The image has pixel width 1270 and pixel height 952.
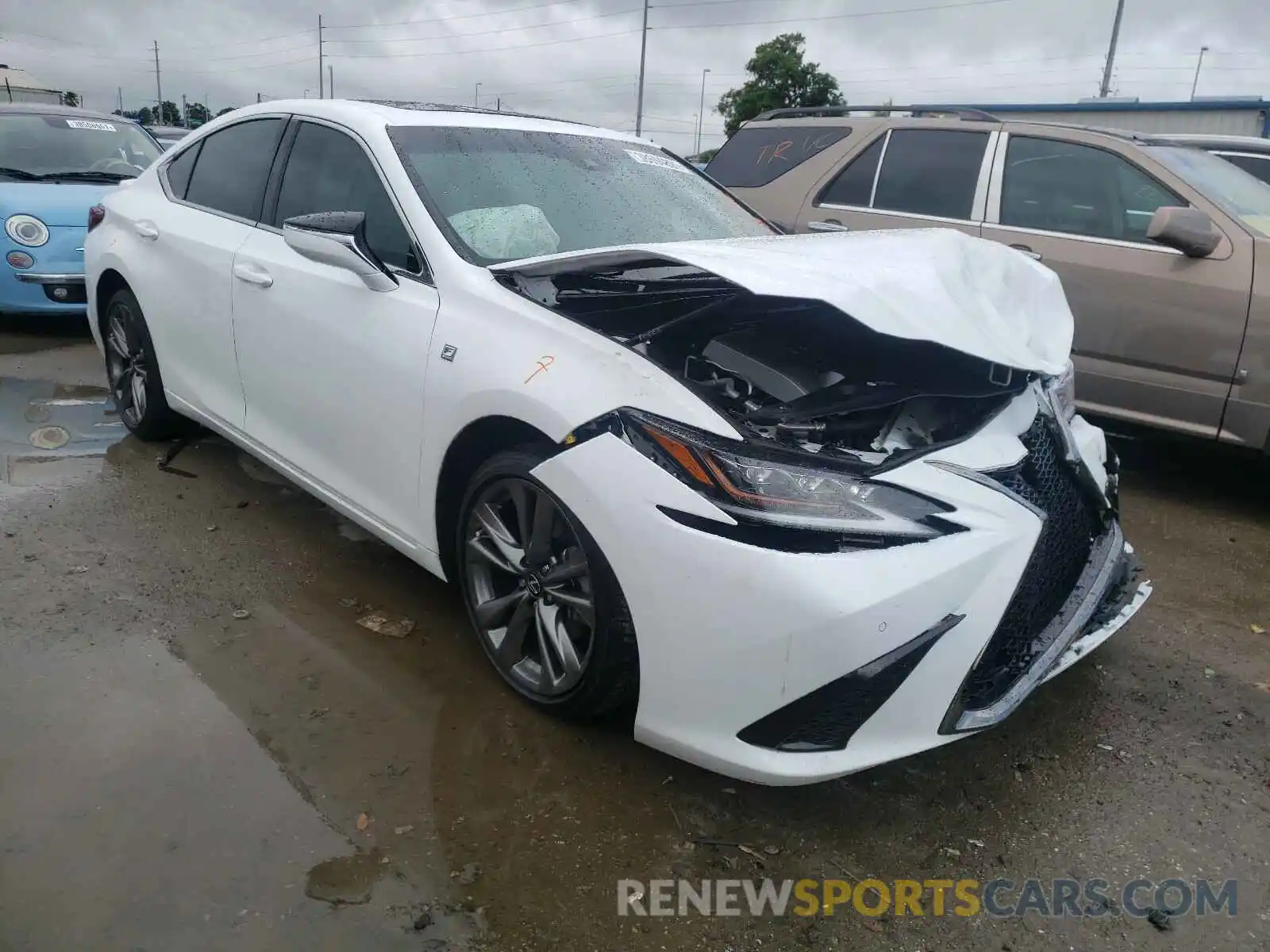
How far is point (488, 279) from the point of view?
279 centimetres

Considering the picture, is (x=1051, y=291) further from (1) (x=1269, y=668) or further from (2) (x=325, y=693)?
(2) (x=325, y=693)

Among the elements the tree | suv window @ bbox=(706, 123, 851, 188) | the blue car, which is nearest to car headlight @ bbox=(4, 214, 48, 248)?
the blue car

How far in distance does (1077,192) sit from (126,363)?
16.4 ft

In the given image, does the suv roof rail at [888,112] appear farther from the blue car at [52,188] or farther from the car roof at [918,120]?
the blue car at [52,188]

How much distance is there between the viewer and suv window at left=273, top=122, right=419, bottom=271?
3.12 meters

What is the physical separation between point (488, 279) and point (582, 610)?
1000 mm

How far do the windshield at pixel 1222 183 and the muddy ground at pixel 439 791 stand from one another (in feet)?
7.31

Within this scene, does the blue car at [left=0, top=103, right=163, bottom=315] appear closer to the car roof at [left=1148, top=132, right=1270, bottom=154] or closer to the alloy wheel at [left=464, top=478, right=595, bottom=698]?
the alloy wheel at [left=464, top=478, right=595, bottom=698]

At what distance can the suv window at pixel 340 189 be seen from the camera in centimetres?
312

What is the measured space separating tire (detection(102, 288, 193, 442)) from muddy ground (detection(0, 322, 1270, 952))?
1050 mm

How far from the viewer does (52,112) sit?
800 cm

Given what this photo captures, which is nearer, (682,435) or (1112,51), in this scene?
(682,435)

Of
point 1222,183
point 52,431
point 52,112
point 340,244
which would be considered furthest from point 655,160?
point 52,112

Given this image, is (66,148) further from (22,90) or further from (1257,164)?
(22,90)
